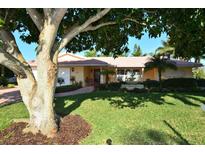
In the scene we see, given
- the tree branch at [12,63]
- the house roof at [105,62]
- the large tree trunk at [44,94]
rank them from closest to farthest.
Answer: the tree branch at [12,63] → the large tree trunk at [44,94] → the house roof at [105,62]

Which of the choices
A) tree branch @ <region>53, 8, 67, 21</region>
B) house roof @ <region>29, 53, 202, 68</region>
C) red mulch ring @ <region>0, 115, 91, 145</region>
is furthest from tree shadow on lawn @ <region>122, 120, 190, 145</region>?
house roof @ <region>29, 53, 202, 68</region>

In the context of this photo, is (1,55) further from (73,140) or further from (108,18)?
(108,18)

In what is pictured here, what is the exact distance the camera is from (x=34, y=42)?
16250mm

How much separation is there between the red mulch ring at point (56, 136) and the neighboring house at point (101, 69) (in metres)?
24.3

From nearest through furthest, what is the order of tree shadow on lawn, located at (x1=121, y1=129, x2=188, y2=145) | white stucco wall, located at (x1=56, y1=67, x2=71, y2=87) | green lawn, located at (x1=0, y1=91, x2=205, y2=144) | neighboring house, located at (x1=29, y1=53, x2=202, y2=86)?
tree shadow on lawn, located at (x1=121, y1=129, x2=188, y2=145)
green lawn, located at (x1=0, y1=91, x2=205, y2=144)
neighboring house, located at (x1=29, y1=53, x2=202, y2=86)
white stucco wall, located at (x1=56, y1=67, x2=71, y2=87)

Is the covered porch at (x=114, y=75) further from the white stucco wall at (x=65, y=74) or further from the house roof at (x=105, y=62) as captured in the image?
the white stucco wall at (x=65, y=74)

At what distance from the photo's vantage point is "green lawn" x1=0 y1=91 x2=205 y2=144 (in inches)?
423

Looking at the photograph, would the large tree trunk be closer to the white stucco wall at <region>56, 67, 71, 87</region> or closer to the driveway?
the driveway

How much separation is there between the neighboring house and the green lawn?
63.2 ft

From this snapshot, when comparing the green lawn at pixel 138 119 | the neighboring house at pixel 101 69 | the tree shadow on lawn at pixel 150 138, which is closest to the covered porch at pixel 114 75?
the neighboring house at pixel 101 69

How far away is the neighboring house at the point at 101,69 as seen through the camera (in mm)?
37562

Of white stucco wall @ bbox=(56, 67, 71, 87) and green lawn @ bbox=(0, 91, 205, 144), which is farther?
white stucco wall @ bbox=(56, 67, 71, 87)

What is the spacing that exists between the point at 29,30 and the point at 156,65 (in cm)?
1791
